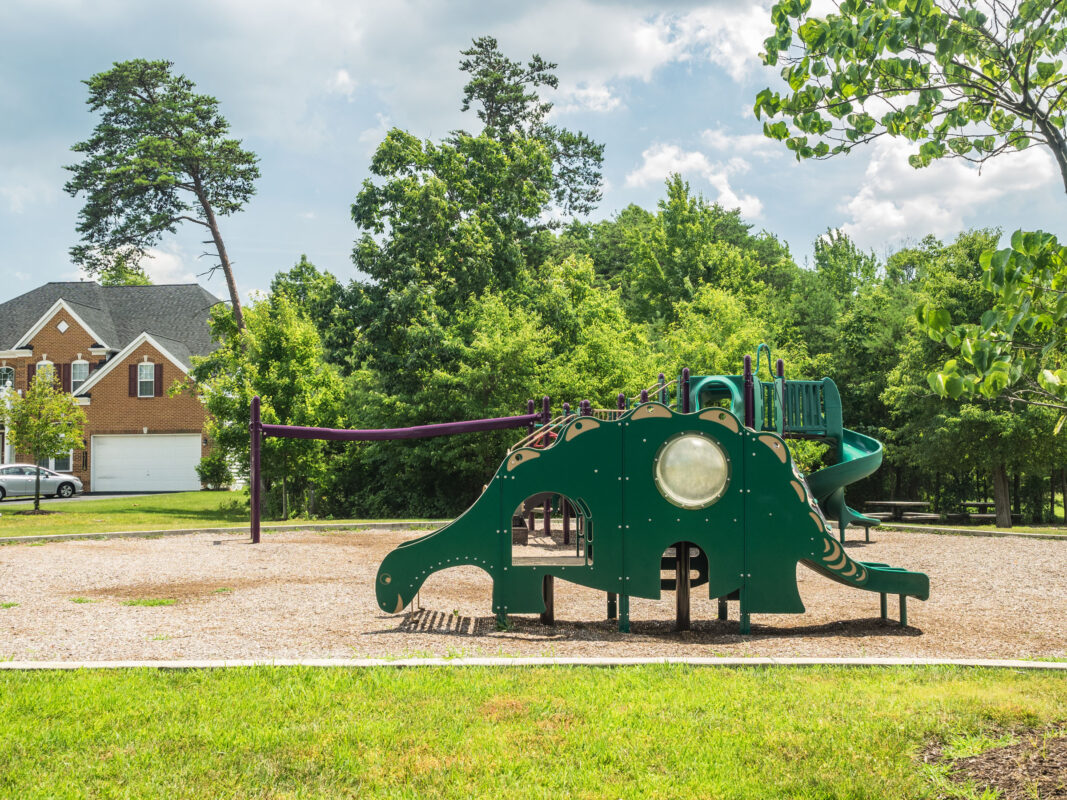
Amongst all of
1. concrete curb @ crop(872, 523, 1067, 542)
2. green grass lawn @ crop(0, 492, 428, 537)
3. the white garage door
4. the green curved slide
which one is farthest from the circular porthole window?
the white garage door

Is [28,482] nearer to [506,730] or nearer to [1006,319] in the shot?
[506,730]

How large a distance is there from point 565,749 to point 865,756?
59.5 inches

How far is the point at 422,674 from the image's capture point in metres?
6.12

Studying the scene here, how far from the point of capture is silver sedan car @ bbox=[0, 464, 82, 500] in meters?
34.0

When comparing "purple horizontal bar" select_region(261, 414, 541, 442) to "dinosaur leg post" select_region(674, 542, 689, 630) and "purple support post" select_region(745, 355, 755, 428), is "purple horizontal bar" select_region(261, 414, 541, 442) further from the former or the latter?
"dinosaur leg post" select_region(674, 542, 689, 630)

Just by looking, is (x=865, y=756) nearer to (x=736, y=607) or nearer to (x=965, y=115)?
(x=965, y=115)

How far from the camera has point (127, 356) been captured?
137ft

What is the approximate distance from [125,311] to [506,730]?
156 feet

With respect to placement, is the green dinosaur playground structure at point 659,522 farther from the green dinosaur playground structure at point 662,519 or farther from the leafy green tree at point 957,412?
the leafy green tree at point 957,412

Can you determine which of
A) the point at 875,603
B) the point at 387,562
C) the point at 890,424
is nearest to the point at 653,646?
the point at 387,562

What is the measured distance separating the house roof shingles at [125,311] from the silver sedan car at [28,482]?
361 inches

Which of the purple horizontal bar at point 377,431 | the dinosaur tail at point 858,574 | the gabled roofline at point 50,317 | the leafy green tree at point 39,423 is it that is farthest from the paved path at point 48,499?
the dinosaur tail at point 858,574

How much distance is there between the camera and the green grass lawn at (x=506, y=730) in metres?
4.15

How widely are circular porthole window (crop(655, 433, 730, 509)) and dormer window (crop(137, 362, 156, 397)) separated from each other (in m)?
38.5
